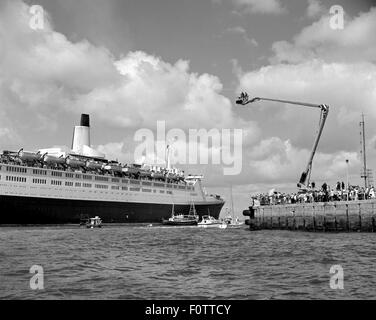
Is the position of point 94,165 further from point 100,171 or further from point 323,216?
point 323,216

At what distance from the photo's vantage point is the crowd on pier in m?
48.6

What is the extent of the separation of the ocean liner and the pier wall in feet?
145

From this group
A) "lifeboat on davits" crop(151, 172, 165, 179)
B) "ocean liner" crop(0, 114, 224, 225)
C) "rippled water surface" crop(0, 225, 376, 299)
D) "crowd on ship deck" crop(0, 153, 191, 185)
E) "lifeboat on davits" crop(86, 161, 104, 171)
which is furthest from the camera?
"lifeboat on davits" crop(151, 172, 165, 179)

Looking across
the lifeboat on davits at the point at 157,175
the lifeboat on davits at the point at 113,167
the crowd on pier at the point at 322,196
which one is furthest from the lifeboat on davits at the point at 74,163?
the crowd on pier at the point at 322,196

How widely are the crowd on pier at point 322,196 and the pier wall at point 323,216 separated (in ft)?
4.68

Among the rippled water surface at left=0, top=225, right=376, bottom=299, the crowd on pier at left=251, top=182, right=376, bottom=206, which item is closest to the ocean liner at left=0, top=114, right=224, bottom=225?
the crowd on pier at left=251, top=182, right=376, bottom=206

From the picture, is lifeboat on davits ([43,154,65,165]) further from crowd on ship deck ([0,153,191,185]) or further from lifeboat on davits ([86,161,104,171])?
lifeboat on davits ([86,161,104,171])

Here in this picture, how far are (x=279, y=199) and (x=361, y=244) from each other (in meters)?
34.1

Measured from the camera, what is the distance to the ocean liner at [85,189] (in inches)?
3432

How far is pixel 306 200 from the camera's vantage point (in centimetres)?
5725

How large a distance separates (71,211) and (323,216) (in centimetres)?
5757

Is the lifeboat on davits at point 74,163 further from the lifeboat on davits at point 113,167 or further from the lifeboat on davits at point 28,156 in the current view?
the lifeboat on davits at point 28,156

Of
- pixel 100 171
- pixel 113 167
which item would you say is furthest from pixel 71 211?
pixel 113 167
